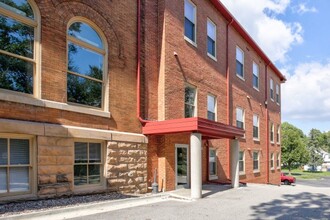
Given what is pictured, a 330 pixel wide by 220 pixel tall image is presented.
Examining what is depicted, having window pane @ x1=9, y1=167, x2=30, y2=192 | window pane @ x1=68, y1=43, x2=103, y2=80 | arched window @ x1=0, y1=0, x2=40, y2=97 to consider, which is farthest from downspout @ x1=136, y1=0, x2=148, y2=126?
window pane @ x1=9, y1=167, x2=30, y2=192

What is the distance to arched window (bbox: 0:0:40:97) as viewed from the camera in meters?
8.43

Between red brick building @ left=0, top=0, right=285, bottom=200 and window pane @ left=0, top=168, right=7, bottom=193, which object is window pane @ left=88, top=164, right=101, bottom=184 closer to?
red brick building @ left=0, top=0, right=285, bottom=200

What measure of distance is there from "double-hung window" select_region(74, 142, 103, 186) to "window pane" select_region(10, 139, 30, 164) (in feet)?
5.15

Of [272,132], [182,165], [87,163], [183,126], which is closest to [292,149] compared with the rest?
[272,132]

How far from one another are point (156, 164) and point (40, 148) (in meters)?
5.32

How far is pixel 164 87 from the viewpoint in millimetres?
13367

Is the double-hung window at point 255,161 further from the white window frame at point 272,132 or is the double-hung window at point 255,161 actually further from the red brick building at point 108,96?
the red brick building at point 108,96

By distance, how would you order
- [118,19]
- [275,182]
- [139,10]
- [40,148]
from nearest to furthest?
1. [40,148]
2. [118,19]
3. [139,10]
4. [275,182]

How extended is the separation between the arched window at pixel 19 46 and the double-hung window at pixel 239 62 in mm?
15052

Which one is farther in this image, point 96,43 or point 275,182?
point 275,182

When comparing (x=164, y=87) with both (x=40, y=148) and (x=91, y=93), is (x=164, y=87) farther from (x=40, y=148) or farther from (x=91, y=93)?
(x=40, y=148)

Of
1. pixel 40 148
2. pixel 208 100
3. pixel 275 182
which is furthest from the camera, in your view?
pixel 275 182

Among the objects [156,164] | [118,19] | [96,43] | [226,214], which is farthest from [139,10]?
[226,214]

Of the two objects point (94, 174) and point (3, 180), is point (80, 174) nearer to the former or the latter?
point (94, 174)
